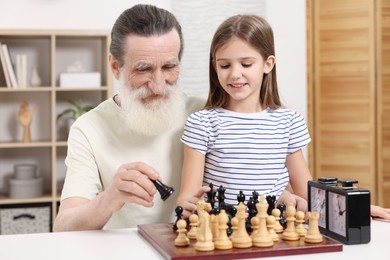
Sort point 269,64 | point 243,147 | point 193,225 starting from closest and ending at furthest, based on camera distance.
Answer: point 193,225
point 243,147
point 269,64

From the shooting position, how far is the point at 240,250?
5.04ft

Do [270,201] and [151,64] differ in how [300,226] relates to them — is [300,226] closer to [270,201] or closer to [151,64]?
[270,201]

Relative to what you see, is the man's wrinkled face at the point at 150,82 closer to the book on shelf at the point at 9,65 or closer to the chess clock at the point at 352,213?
the chess clock at the point at 352,213

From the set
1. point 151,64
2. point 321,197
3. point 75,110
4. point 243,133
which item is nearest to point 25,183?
point 75,110

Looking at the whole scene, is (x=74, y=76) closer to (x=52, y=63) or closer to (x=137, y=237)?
(x=52, y=63)

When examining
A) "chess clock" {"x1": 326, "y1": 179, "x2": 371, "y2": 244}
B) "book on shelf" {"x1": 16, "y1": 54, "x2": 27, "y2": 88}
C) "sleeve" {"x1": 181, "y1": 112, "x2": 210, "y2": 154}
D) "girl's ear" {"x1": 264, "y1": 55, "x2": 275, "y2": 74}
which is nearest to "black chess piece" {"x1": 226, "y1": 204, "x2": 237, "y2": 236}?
"chess clock" {"x1": 326, "y1": 179, "x2": 371, "y2": 244}

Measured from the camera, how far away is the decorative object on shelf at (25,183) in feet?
15.6

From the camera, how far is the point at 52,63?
15.8 ft

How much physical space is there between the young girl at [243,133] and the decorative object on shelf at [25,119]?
2.84m

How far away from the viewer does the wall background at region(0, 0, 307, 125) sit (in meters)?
5.07

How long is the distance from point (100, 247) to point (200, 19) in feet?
12.4

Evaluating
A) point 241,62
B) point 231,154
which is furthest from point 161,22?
point 231,154

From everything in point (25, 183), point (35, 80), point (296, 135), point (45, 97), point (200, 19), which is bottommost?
point (25, 183)

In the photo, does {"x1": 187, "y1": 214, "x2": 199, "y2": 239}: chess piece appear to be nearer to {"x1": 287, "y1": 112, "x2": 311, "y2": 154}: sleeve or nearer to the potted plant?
{"x1": 287, "y1": 112, "x2": 311, "y2": 154}: sleeve
